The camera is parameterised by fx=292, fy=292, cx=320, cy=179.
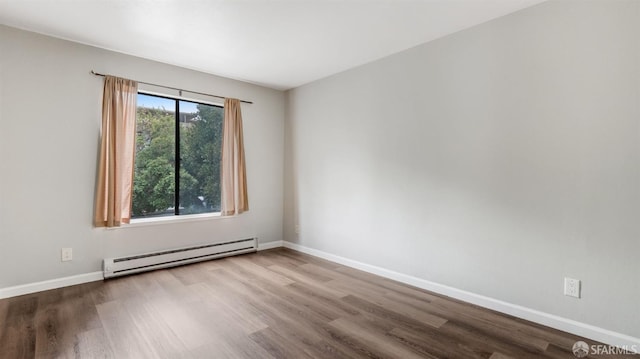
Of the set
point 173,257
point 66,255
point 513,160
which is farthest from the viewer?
point 173,257

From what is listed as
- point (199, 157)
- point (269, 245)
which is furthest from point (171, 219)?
point (269, 245)

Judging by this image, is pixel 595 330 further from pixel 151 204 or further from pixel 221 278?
pixel 151 204

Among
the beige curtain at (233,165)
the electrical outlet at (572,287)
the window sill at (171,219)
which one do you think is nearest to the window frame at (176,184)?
the window sill at (171,219)

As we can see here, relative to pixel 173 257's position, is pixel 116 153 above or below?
above

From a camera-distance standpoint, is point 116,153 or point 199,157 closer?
point 116,153

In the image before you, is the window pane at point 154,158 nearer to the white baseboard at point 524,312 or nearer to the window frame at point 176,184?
the window frame at point 176,184

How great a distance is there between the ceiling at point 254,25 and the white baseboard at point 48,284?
246 centimetres

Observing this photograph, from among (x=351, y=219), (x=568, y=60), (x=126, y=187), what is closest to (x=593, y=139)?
(x=568, y=60)

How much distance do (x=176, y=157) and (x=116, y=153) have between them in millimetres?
715

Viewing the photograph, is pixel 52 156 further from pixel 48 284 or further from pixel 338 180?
pixel 338 180

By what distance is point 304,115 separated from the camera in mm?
4496

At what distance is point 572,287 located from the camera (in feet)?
7.11

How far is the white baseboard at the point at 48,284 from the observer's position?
8.96ft

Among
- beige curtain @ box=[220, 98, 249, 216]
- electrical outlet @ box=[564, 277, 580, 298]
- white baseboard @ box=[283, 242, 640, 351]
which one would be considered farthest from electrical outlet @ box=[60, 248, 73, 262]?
electrical outlet @ box=[564, 277, 580, 298]
